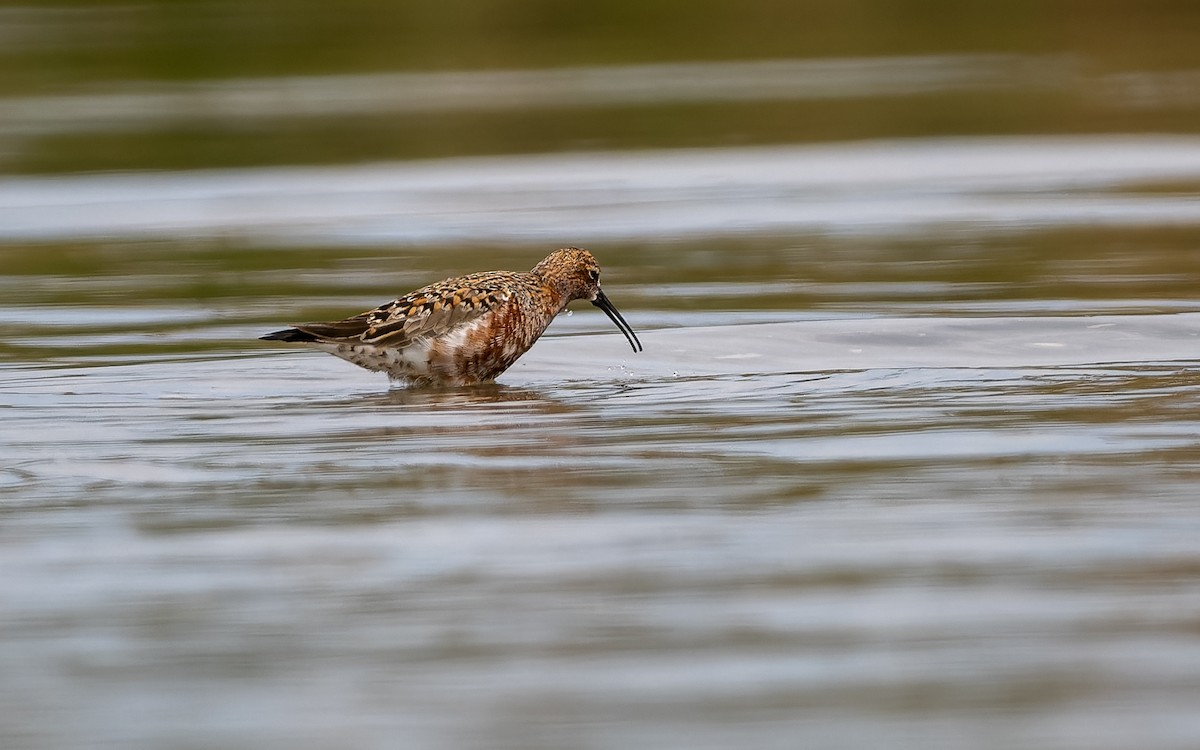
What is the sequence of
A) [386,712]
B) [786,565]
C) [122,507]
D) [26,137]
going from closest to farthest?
1. [386,712]
2. [786,565]
3. [122,507]
4. [26,137]

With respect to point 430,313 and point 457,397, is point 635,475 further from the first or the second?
point 430,313

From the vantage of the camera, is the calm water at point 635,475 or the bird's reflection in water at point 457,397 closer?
the calm water at point 635,475

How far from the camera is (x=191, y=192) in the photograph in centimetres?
2148

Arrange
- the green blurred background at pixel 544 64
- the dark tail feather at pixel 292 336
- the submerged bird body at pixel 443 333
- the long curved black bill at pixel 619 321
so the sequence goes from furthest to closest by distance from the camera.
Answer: the green blurred background at pixel 544 64 < the long curved black bill at pixel 619 321 < the submerged bird body at pixel 443 333 < the dark tail feather at pixel 292 336

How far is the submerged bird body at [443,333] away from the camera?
37.8 ft

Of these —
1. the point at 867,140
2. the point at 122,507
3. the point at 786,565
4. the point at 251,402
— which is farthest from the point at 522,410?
the point at 867,140

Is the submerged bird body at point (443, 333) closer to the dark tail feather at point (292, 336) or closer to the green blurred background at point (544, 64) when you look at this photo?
the dark tail feather at point (292, 336)

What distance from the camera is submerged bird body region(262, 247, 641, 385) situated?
11.5m

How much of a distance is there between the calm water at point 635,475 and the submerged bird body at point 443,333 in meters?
0.19

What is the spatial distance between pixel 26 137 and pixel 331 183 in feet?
19.5

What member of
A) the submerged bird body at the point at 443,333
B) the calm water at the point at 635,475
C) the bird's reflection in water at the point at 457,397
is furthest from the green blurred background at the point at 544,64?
the bird's reflection in water at the point at 457,397

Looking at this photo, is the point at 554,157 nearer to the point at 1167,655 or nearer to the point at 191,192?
the point at 191,192

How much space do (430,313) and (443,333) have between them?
0.13 m

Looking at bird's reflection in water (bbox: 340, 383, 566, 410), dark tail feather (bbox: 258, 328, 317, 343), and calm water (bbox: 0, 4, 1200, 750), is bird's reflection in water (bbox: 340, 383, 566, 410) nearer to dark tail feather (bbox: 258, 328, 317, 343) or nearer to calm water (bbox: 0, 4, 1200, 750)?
calm water (bbox: 0, 4, 1200, 750)
